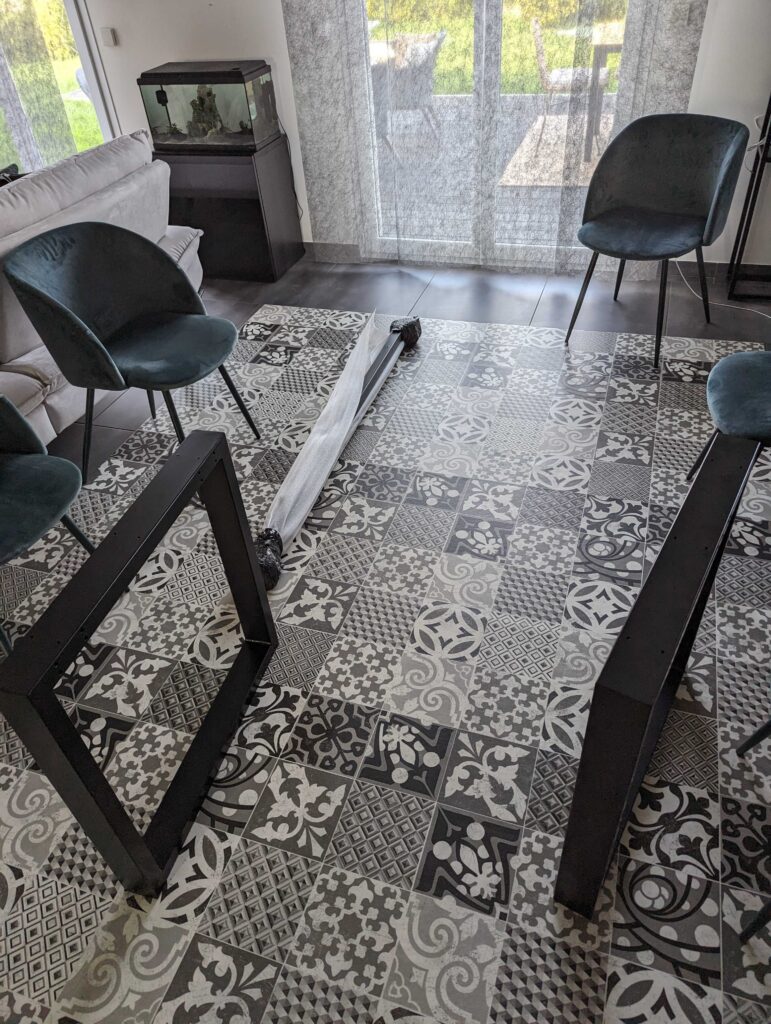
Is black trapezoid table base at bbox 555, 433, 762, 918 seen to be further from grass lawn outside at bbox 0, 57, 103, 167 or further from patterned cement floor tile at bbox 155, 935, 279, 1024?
grass lawn outside at bbox 0, 57, 103, 167

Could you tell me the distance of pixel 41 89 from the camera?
430cm

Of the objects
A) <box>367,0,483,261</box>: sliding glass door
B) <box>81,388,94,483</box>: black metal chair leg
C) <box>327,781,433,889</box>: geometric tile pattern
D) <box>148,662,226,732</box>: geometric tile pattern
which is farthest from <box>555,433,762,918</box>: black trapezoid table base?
<box>367,0,483,261</box>: sliding glass door

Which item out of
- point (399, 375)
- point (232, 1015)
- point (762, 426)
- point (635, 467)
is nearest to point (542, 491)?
point (635, 467)

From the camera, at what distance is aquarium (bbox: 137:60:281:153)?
11.2 ft

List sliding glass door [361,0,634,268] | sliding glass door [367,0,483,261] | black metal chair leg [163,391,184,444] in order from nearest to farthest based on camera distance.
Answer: black metal chair leg [163,391,184,444]
sliding glass door [361,0,634,268]
sliding glass door [367,0,483,261]

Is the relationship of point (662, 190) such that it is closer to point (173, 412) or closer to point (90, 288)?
point (173, 412)

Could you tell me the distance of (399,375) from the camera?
306 cm

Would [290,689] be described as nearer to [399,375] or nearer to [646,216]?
[399,375]

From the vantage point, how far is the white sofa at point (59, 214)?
2490 millimetres

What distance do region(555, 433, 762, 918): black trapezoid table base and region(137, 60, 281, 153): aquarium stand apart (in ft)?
9.59

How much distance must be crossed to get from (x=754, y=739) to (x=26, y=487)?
184cm

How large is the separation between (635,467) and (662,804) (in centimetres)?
122

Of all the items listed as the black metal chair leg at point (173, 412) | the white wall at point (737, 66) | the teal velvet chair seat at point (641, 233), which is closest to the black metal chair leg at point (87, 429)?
the black metal chair leg at point (173, 412)

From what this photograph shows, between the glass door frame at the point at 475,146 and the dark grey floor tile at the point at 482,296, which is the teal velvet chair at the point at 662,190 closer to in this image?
the dark grey floor tile at the point at 482,296
